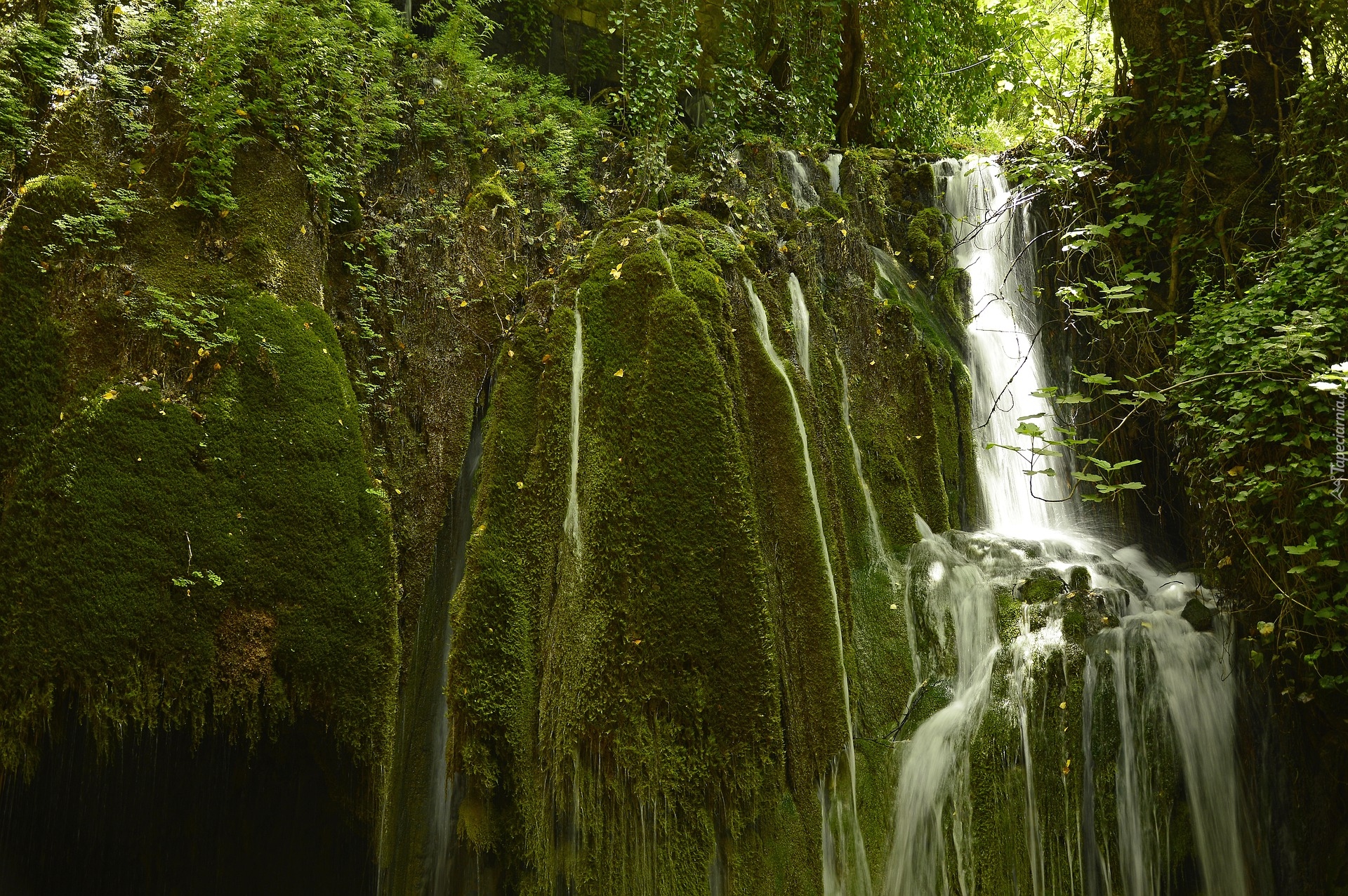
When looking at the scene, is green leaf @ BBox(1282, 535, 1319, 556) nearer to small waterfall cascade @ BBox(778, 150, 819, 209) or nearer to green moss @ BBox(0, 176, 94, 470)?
small waterfall cascade @ BBox(778, 150, 819, 209)

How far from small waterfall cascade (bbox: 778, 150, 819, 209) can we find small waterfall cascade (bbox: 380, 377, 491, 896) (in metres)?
4.12

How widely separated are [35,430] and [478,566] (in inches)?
96.4

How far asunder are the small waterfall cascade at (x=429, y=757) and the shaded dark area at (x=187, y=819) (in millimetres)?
198

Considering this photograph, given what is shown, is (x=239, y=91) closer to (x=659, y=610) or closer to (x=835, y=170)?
(x=659, y=610)

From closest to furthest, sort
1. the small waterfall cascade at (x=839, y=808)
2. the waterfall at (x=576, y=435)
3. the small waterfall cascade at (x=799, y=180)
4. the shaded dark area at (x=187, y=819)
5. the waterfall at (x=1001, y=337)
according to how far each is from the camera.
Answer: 1. the shaded dark area at (x=187, y=819)
2. the small waterfall cascade at (x=839, y=808)
3. the waterfall at (x=576, y=435)
4. the waterfall at (x=1001, y=337)
5. the small waterfall cascade at (x=799, y=180)

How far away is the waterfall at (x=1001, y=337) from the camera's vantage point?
7.21m

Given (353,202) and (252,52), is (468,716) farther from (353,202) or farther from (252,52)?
(252,52)

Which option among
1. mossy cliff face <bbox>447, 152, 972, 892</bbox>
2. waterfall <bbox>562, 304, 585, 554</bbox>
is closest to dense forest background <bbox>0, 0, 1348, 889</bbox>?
waterfall <bbox>562, 304, 585, 554</bbox>

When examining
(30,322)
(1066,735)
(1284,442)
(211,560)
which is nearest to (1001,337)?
(1284,442)

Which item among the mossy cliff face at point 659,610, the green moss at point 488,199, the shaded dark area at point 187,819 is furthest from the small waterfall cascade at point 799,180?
the shaded dark area at point 187,819

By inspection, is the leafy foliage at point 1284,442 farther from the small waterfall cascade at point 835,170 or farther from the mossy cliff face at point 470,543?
the small waterfall cascade at point 835,170

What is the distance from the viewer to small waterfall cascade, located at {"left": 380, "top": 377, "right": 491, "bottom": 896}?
177 inches

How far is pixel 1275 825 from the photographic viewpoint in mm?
4988

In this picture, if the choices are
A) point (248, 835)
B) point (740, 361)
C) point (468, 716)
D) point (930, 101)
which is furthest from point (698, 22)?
point (248, 835)
